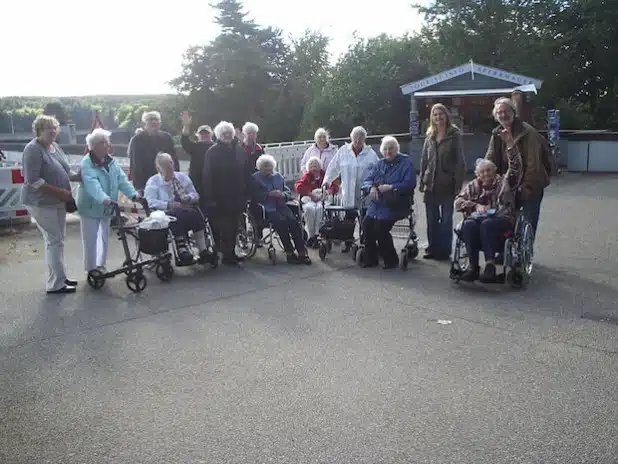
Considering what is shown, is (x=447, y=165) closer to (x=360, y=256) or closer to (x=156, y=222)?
(x=360, y=256)

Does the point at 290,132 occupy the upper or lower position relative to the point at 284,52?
lower

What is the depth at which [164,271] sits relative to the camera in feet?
27.4

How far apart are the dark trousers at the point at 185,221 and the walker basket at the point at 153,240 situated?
437 mm

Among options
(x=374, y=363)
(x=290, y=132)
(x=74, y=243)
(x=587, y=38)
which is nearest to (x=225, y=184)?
(x=74, y=243)

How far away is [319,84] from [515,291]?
3090cm

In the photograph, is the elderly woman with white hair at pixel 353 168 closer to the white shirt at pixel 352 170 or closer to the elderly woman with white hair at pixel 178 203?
the white shirt at pixel 352 170

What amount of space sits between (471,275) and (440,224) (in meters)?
1.63

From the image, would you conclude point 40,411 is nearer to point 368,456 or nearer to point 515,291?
point 368,456

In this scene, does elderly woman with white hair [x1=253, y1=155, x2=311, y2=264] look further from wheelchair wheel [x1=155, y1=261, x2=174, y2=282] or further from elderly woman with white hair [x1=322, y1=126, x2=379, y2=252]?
wheelchair wheel [x1=155, y1=261, x2=174, y2=282]

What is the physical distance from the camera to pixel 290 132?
43.4 metres

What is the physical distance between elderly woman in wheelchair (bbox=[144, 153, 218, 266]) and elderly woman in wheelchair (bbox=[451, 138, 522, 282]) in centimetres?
322

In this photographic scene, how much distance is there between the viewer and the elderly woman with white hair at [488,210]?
Result: 24.4 ft

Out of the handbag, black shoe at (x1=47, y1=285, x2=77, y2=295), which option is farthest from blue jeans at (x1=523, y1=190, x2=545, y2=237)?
black shoe at (x1=47, y1=285, x2=77, y2=295)

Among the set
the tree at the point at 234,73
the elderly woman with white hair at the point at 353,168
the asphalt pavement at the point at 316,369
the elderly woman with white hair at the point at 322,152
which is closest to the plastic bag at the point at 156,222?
the asphalt pavement at the point at 316,369
